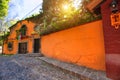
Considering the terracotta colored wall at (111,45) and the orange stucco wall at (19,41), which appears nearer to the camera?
Result: the terracotta colored wall at (111,45)

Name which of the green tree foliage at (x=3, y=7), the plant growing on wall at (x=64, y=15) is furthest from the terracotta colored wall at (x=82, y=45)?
the green tree foliage at (x=3, y=7)

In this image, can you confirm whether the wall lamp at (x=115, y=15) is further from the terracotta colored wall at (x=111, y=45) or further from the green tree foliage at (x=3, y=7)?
the green tree foliage at (x=3, y=7)

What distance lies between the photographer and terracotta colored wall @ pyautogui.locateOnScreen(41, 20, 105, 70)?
25.0 feet

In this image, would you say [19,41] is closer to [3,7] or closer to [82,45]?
[3,7]

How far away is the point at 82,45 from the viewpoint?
855 cm

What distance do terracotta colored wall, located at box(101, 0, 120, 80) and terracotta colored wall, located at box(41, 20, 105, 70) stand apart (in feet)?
3.78

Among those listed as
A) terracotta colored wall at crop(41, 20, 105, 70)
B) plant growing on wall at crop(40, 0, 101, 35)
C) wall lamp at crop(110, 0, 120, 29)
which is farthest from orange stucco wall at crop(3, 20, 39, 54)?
wall lamp at crop(110, 0, 120, 29)

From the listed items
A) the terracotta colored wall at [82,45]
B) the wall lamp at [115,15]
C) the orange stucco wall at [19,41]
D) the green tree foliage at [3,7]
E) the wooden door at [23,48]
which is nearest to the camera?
the wall lamp at [115,15]

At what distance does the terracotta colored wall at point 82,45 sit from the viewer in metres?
7.63

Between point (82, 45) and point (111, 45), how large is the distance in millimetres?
2547

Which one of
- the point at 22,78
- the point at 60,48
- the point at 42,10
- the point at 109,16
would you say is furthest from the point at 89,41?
the point at 42,10

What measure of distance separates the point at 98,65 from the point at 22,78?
11.2 ft

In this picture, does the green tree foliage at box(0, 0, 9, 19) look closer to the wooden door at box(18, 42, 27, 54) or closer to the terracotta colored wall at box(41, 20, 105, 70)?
the wooden door at box(18, 42, 27, 54)

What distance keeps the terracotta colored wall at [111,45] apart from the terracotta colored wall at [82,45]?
115 centimetres
